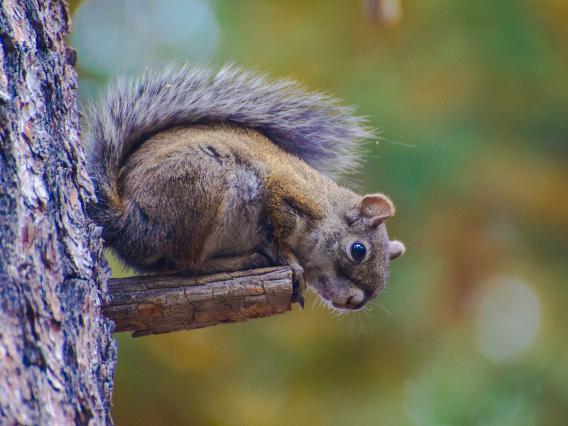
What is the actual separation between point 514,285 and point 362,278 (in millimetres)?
2096

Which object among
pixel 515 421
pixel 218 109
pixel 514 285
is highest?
pixel 218 109

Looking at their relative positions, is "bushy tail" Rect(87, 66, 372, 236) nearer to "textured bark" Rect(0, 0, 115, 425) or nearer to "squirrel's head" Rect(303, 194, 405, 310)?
"squirrel's head" Rect(303, 194, 405, 310)

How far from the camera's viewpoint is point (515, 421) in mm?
4008

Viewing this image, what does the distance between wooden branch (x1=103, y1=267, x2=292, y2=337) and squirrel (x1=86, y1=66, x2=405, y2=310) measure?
7.1 inches

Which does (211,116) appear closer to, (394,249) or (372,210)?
(372,210)

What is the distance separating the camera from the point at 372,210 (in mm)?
2926

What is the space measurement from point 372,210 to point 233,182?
69cm

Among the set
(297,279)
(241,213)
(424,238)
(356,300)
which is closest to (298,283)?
(297,279)

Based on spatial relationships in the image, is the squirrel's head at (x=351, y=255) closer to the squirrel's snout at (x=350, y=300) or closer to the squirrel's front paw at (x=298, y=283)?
the squirrel's snout at (x=350, y=300)

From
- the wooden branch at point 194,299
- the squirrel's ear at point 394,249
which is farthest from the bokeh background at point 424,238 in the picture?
the wooden branch at point 194,299

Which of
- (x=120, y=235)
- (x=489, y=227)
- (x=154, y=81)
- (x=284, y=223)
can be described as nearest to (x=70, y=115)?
(x=120, y=235)

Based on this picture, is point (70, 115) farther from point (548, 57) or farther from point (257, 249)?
point (548, 57)

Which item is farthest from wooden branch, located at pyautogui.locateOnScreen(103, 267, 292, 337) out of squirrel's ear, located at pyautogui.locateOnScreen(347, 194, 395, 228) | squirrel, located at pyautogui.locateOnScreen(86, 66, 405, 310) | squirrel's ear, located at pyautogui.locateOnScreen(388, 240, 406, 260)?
squirrel's ear, located at pyautogui.locateOnScreen(388, 240, 406, 260)

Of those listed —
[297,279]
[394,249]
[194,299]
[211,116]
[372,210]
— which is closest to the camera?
[194,299]
